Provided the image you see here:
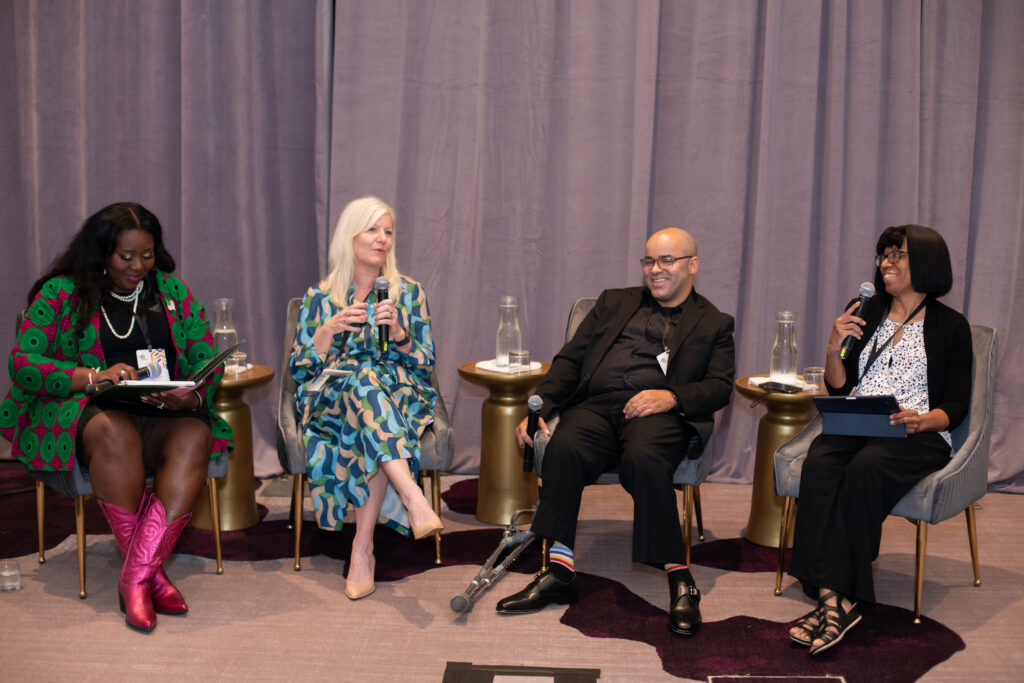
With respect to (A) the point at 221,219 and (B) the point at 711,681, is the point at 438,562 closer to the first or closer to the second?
(B) the point at 711,681

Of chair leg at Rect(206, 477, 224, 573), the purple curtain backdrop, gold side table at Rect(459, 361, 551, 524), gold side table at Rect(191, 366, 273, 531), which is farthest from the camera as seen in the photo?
the purple curtain backdrop

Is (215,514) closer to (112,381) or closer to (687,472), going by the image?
(112,381)

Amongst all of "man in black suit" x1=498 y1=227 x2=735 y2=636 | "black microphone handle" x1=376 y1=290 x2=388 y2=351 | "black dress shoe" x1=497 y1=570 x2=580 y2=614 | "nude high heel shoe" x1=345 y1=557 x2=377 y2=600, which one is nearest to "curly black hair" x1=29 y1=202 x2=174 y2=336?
"black microphone handle" x1=376 y1=290 x2=388 y2=351

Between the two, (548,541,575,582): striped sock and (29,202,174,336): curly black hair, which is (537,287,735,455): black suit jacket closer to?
(548,541,575,582): striped sock

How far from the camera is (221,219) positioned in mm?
4730

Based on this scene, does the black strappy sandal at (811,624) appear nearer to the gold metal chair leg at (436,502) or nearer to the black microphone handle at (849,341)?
the black microphone handle at (849,341)

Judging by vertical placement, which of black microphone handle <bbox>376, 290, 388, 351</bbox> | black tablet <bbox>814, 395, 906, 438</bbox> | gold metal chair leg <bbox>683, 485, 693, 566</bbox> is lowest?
gold metal chair leg <bbox>683, 485, 693, 566</bbox>

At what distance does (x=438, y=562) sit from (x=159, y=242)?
152cm

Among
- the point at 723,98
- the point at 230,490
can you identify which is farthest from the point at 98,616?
the point at 723,98

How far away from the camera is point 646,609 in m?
3.11

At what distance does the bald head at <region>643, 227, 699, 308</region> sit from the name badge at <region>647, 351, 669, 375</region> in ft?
0.71

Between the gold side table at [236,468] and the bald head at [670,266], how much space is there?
5.27 ft

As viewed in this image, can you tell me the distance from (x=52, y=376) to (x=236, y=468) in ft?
3.00

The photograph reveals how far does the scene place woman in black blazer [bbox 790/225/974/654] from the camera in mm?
2906
